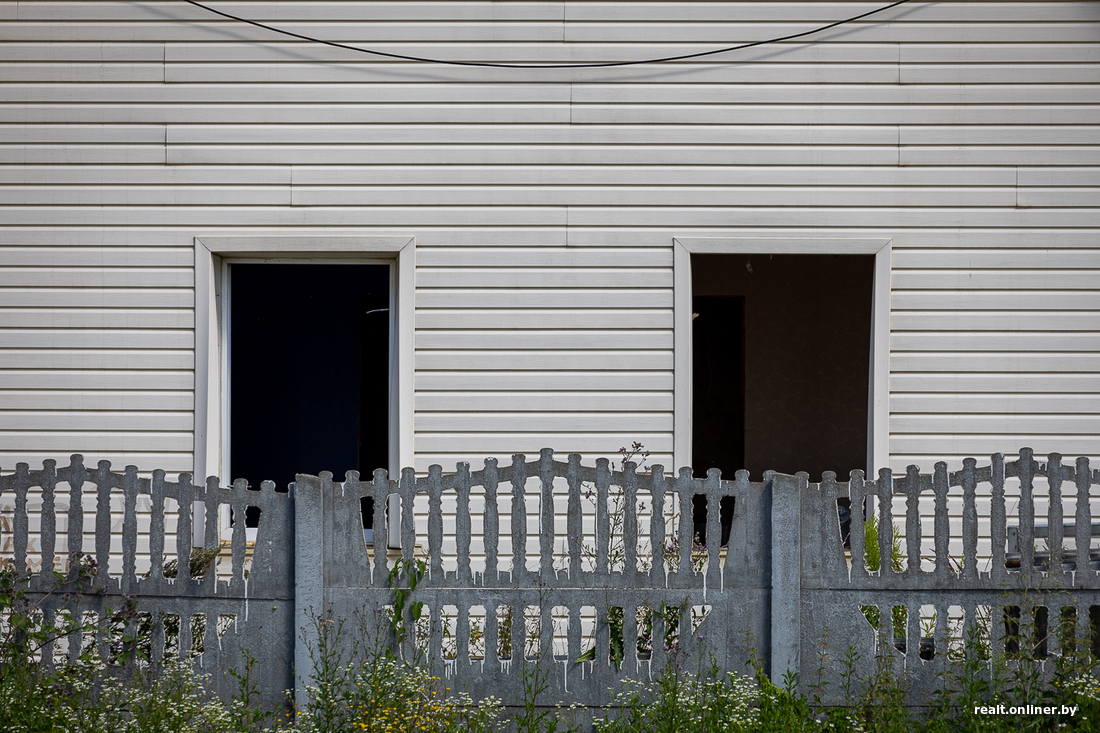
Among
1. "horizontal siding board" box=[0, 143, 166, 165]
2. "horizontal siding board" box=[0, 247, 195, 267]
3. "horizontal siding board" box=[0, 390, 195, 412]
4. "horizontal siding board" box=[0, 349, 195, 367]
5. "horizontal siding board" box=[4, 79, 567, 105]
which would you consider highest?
"horizontal siding board" box=[4, 79, 567, 105]

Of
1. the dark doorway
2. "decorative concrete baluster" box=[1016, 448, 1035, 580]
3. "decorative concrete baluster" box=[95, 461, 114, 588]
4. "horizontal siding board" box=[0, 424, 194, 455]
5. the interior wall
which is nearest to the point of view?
"decorative concrete baluster" box=[1016, 448, 1035, 580]

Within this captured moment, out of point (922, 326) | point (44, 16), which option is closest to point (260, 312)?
point (44, 16)

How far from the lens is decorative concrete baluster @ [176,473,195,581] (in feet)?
11.1

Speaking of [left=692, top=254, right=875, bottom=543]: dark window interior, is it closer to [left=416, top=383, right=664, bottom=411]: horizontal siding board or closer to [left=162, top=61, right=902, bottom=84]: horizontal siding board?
[left=162, top=61, right=902, bottom=84]: horizontal siding board

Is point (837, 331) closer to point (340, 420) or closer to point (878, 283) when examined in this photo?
point (878, 283)

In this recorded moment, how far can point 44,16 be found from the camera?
4711 mm

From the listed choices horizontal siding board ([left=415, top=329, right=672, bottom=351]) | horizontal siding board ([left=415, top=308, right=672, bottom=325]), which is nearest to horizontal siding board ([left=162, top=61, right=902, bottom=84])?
horizontal siding board ([left=415, top=308, right=672, bottom=325])

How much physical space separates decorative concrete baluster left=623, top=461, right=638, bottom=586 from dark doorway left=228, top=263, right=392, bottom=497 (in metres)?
2.03

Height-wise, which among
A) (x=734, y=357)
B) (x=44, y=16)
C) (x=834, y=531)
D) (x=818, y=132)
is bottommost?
(x=834, y=531)

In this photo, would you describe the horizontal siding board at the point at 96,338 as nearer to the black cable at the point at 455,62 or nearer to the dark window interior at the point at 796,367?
the black cable at the point at 455,62

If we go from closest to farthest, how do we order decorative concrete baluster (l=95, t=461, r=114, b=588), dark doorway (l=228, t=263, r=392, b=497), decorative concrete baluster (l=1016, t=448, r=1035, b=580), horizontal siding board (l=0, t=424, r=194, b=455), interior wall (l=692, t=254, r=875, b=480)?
decorative concrete baluster (l=1016, t=448, r=1035, b=580) → decorative concrete baluster (l=95, t=461, r=114, b=588) → horizontal siding board (l=0, t=424, r=194, b=455) → dark doorway (l=228, t=263, r=392, b=497) → interior wall (l=692, t=254, r=875, b=480)

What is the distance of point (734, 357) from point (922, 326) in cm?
369

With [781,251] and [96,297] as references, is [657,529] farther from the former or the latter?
[96,297]

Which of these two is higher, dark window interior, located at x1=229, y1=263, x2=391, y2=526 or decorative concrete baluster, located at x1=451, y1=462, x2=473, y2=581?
dark window interior, located at x1=229, y1=263, x2=391, y2=526
